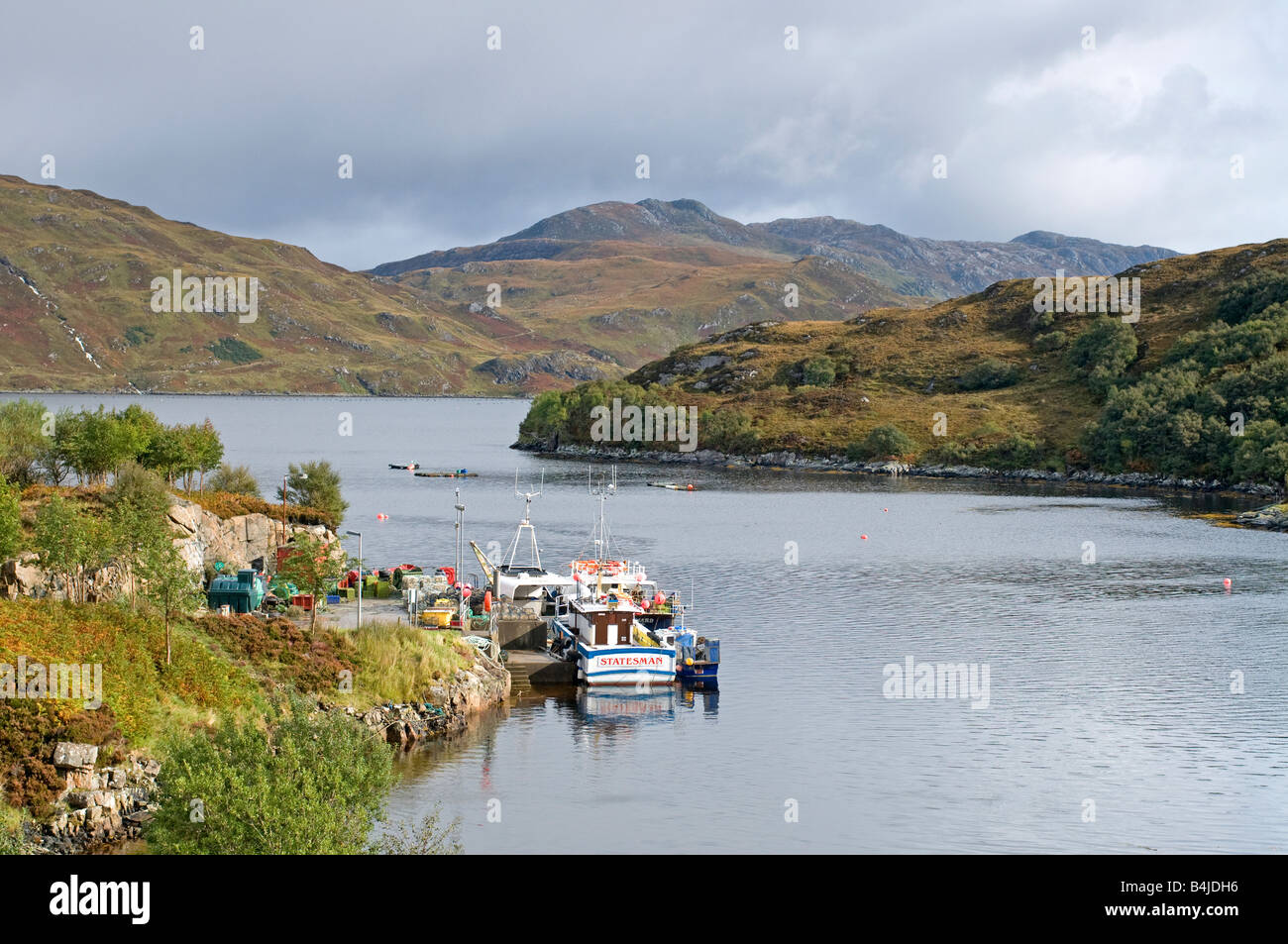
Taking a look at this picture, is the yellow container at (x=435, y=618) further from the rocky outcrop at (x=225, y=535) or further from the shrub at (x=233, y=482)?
the shrub at (x=233, y=482)

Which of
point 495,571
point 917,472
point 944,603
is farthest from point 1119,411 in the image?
point 495,571

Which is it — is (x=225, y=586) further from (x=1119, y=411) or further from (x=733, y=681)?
(x=1119, y=411)

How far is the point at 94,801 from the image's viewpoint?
109ft

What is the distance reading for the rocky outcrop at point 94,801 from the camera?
3209cm

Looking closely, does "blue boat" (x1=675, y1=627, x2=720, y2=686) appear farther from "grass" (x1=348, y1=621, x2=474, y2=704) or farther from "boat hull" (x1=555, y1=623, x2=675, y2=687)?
"grass" (x1=348, y1=621, x2=474, y2=704)

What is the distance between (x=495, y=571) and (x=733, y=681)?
17815 millimetres

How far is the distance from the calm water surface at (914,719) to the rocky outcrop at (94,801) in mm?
7679

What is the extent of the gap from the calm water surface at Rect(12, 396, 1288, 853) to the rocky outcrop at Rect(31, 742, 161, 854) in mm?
7679

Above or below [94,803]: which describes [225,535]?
above

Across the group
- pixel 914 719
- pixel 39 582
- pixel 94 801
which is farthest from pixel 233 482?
pixel 94 801

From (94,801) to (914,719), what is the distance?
106ft

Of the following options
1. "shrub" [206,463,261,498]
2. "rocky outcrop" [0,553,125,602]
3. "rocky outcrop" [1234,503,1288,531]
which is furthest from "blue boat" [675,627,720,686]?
"rocky outcrop" [1234,503,1288,531]

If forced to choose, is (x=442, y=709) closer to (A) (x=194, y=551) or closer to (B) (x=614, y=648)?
(B) (x=614, y=648)
